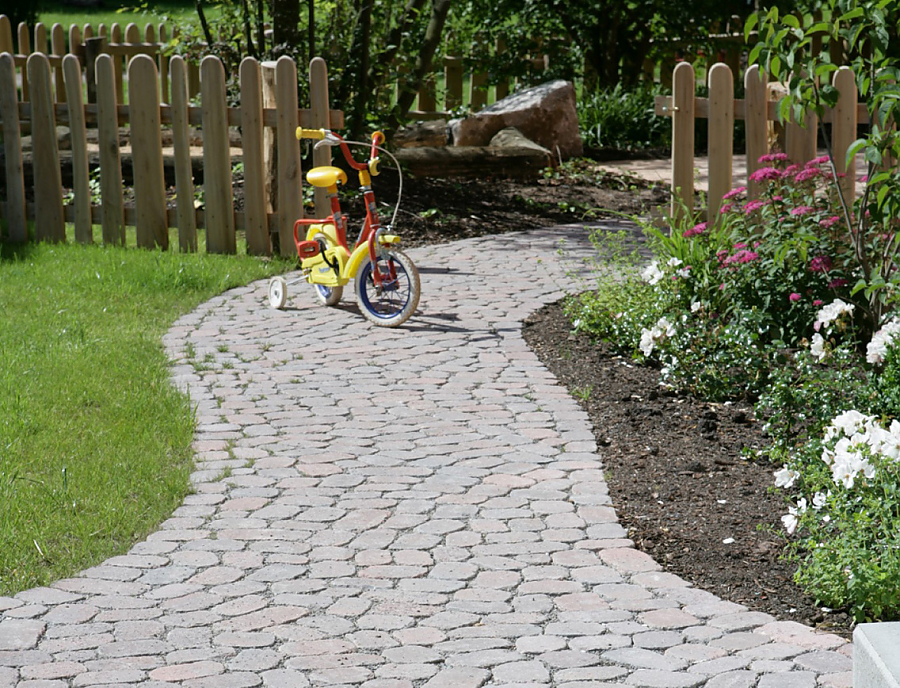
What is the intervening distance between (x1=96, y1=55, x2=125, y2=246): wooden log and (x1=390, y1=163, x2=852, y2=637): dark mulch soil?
3.93 meters

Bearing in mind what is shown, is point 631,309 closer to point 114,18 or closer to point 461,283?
point 461,283

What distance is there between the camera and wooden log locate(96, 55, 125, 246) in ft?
29.5

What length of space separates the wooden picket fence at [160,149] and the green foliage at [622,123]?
21.2 feet

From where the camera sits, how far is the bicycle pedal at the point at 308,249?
7504mm

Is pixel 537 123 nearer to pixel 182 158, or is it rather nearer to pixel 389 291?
pixel 182 158

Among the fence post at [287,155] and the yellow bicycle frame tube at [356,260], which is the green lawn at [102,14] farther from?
the yellow bicycle frame tube at [356,260]

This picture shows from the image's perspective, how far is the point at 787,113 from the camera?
18.1 feet

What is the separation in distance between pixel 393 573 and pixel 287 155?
542 centimetres

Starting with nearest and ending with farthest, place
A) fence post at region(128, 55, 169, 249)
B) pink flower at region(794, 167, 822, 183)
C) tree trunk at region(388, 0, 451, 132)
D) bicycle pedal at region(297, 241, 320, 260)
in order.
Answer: pink flower at region(794, 167, 822, 183), bicycle pedal at region(297, 241, 320, 260), fence post at region(128, 55, 169, 249), tree trunk at region(388, 0, 451, 132)

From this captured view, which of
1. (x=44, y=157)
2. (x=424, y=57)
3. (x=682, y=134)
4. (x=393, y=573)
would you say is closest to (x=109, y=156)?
(x=44, y=157)

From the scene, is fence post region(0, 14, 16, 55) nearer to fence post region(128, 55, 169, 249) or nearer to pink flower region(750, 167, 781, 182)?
fence post region(128, 55, 169, 249)

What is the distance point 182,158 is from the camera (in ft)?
29.2

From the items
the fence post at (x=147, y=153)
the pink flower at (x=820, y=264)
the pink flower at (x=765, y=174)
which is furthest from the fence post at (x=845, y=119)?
the fence post at (x=147, y=153)

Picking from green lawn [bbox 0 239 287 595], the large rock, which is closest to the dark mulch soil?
green lawn [bbox 0 239 287 595]
